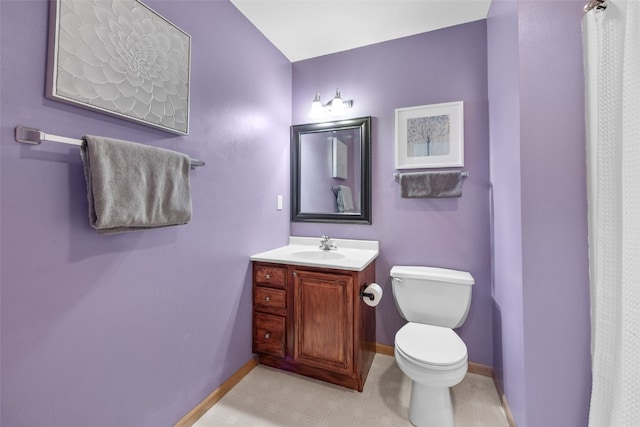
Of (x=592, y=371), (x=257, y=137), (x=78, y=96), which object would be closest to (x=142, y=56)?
(x=78, y=96)

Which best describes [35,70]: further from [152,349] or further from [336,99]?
[336,99]

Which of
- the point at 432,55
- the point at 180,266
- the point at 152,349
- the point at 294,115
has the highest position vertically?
the point at 432,55

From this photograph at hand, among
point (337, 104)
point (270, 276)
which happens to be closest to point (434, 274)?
point (270, 276)

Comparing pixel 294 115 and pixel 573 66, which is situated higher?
pixel 294 115

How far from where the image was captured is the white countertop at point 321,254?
1.70 m

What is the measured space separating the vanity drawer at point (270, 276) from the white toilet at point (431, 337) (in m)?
0.78

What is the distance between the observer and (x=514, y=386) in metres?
1.31

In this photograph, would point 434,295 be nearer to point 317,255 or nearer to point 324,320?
point 324,320

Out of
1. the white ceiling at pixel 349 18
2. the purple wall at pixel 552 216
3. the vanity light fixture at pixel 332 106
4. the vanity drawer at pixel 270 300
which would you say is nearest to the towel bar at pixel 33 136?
the vanity drawer at pixel 270 300

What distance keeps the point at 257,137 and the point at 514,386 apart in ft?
7.05

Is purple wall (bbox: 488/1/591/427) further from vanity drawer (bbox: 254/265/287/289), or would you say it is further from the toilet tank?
vanity drawer (bbox: 254/265/287/289)

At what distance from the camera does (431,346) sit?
1.40 metres

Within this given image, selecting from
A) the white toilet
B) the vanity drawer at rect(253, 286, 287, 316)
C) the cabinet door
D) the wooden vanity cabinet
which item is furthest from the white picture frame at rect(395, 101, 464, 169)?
the vanity drawer at rect(253, 286, 287, 316)

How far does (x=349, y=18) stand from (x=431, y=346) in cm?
218
